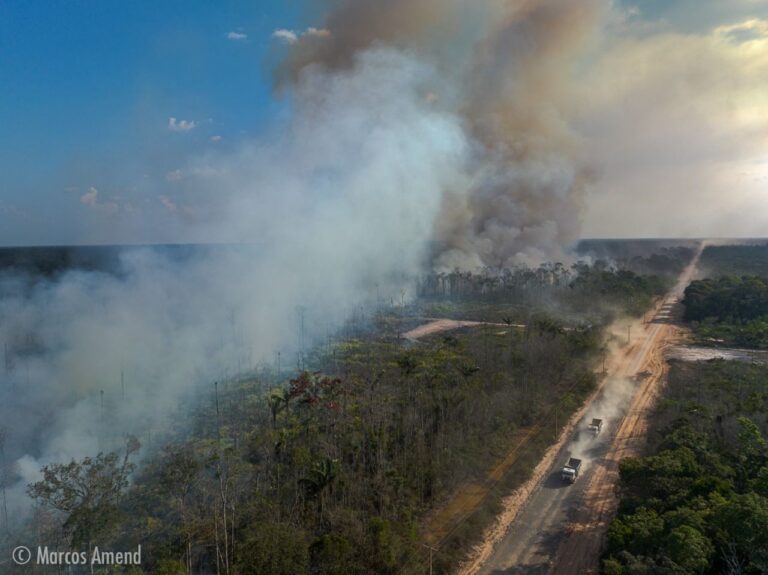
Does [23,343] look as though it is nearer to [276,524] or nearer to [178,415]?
[178,415]

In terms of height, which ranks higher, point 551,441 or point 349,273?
point 349,273

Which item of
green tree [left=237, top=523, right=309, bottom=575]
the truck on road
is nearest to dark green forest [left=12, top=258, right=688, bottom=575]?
green tree [left=237, top=523, right=309, bottom=575]

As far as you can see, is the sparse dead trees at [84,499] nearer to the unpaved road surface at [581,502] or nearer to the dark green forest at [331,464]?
the dark green forest at [331,464]

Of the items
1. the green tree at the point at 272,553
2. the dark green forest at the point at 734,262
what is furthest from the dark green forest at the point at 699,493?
the dark green forest at the point at 734,262

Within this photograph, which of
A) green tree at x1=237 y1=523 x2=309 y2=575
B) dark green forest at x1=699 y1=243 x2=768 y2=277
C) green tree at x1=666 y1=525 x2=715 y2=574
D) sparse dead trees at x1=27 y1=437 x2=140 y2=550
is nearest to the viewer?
green tree at x1=666 y1=525 x2=715 y2=574

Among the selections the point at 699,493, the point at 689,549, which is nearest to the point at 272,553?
the point at 689,549

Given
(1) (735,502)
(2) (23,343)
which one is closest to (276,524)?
(1) (735,502)

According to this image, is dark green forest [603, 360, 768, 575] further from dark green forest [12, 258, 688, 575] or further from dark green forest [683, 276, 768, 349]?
dark green forest [683, 276, 768, 349]
